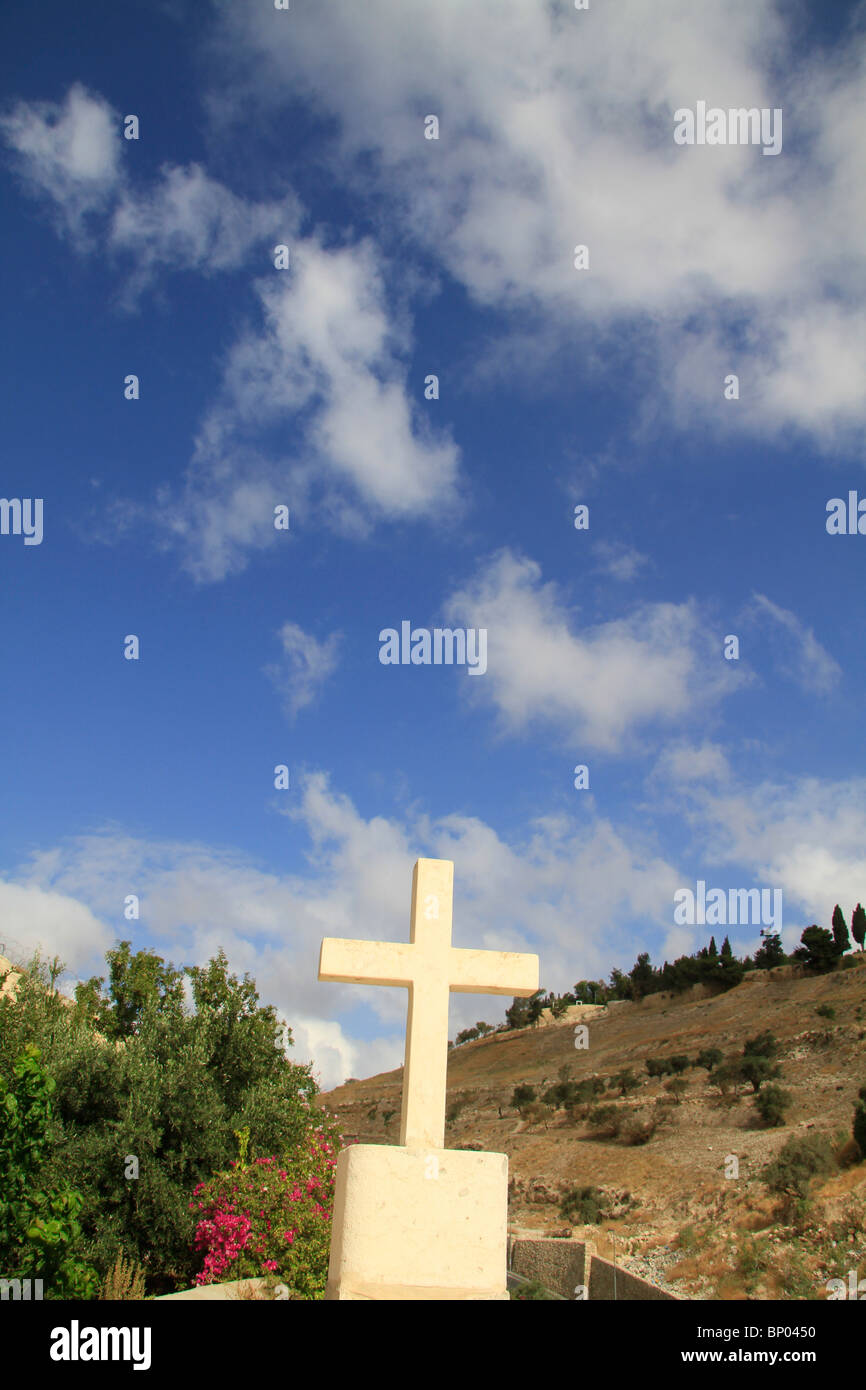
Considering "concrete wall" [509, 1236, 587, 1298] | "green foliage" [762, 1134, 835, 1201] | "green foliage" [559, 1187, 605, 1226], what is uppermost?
"green foliage" [762, 1134, 835, 1201]

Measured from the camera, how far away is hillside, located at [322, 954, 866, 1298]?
23.0 meters

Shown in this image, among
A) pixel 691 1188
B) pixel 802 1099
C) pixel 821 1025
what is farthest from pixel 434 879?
pixel 821 1025

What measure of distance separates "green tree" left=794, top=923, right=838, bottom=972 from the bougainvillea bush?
2557 inches

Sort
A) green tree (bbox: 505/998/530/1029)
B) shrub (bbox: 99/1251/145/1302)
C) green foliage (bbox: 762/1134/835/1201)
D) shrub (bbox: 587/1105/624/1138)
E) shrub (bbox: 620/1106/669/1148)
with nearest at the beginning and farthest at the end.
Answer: shrub (bbox: 99/1251/145/1302)
green foliage (bbox: 762/1134/835/1201)
shrub (bbox: 620/1106/669/1148)
shrub (bbox: 587/1105/624/1138)
green tree (bbox: 505/998/530/1029)

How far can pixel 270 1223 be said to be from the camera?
12.6 m

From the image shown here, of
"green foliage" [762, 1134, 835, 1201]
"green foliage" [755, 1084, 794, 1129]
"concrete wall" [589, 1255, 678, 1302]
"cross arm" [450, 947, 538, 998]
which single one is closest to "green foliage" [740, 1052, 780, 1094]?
"green foliage" [755, 1084, 794, 1129]

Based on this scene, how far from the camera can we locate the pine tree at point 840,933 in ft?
237

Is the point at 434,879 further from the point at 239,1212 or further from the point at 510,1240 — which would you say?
the point at 510,1240

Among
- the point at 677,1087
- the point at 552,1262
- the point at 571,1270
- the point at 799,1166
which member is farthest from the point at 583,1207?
the point at 677,1087

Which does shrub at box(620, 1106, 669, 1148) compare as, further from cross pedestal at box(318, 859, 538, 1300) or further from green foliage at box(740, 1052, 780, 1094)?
cross pedestal at box(318, 859, 538, 1300)

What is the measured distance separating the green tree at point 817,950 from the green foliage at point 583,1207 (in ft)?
135

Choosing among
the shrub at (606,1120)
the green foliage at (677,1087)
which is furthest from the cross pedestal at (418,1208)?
the green foliage at (677,1087)

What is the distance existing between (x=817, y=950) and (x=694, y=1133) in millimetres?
35063
